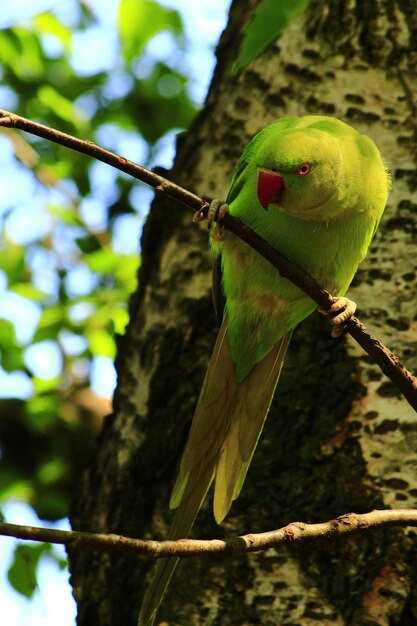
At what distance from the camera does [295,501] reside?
2340 mm

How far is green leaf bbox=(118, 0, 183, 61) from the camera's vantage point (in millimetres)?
4336

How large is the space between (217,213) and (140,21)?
105 inches

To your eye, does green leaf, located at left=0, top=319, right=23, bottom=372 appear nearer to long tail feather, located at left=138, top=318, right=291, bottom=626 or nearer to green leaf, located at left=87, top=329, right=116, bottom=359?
green leaf, located at left=87, top=329, right=116, bottom=359

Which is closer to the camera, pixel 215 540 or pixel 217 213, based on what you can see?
pixel 215 540


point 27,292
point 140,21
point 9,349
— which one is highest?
point 140,21

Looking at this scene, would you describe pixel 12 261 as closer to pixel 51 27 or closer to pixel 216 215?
pixel 51 27

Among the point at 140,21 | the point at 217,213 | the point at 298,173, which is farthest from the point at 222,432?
the point at 140,21

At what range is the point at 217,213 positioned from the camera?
6.82 feet

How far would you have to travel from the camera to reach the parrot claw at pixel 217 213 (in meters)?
2.00

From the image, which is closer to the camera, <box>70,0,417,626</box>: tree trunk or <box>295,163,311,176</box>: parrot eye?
<box>70,0,417,626</box>: tree trunk

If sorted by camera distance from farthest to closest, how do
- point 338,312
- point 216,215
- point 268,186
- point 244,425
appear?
1. point 244,425
2. point 268,186
3. point 338,312
4. point 216,215

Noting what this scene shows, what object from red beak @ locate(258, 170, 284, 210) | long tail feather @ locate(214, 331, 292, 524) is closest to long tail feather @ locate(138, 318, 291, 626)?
long tail feather @ locate(214, 331, 292, 524)

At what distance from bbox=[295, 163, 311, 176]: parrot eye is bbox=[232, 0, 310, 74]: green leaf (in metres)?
0.97

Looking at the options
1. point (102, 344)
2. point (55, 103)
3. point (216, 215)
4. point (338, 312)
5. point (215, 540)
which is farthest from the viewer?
point (55, 103)
